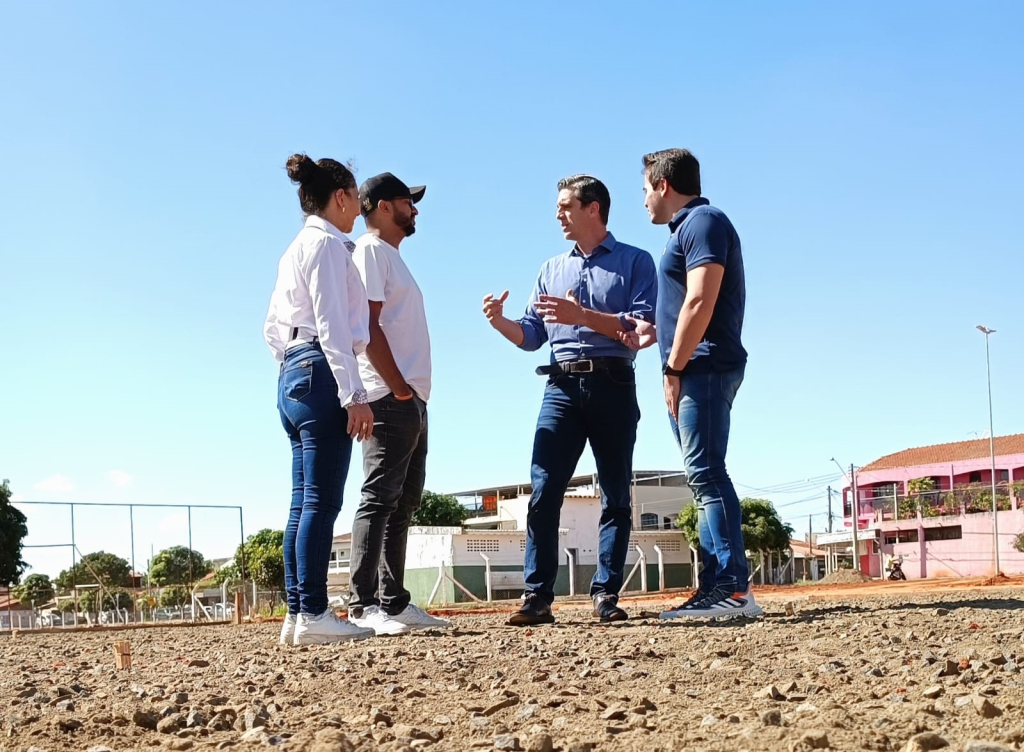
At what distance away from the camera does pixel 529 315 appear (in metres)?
5.83

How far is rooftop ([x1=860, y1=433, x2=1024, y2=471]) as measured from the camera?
60.0 m

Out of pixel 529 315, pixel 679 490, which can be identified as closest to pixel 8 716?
pixel 529 315

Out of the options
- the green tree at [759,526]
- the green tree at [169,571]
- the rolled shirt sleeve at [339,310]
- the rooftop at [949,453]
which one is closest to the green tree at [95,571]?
the green tree at [169,571]

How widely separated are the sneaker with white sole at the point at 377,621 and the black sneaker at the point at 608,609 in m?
0.95

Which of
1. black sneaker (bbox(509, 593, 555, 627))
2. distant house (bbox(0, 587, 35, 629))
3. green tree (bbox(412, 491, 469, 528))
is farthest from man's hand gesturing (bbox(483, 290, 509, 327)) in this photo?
green tree (bbox(412, 491, 469, 528))

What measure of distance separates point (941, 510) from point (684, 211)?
49.5m

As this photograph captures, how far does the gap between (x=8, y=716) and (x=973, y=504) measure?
5137cm

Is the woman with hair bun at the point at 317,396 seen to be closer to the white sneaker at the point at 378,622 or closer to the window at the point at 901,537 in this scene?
the white sneaker at the point at 378,622

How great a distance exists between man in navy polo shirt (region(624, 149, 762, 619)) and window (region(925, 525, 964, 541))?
48.2m

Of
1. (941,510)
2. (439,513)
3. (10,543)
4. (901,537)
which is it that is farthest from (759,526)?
(10,543)

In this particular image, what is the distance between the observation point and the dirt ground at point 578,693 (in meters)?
2.06

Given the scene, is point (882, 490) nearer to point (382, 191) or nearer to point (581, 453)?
point (581, 453)

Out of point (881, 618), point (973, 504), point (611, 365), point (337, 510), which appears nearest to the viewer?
point (881, 618)

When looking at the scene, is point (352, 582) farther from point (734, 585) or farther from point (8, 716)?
point (8, 716)
